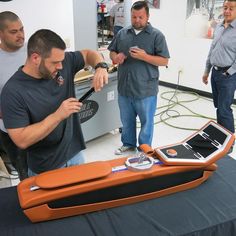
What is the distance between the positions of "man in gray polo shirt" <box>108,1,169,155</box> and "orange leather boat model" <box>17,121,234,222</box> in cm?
144

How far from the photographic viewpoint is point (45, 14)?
3.10 metres

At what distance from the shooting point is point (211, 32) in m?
4.32

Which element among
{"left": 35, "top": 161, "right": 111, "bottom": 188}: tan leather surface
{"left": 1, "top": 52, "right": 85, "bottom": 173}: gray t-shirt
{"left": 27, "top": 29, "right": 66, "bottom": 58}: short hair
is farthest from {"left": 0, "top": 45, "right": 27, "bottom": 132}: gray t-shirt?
{"left": 35, "top": 161, "right": 111, "bottom": 188}: tan leather surface

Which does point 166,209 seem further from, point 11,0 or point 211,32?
point 211,32

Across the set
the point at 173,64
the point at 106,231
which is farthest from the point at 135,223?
the point at 173,64

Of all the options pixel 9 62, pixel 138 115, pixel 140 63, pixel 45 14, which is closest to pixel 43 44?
pixel 9 62

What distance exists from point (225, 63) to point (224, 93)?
30 centimetres

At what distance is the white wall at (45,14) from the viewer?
291 centimetres

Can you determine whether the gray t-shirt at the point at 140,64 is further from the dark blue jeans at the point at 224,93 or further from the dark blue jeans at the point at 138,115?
the dark blue jeans at the point at 224,93

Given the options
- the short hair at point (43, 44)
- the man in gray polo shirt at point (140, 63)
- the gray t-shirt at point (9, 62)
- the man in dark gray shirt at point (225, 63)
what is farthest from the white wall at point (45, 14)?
the short hair at point (43, 44)

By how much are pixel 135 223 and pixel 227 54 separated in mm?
2243

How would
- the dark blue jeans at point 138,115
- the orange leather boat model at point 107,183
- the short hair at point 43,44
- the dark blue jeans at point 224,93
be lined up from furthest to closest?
1. the dark blue jeans at point 224,93
2. the dark blue jeans at point 138,115
3. the short hair at point 43,44
4. the orange leather boat model at point 107,183

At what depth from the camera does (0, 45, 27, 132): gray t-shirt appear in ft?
6.61

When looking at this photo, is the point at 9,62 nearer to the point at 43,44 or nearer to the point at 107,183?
the point at 43,44
